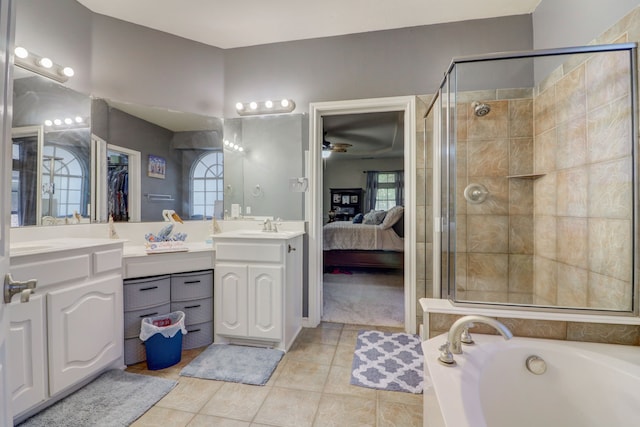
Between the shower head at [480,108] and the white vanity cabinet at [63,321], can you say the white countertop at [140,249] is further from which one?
the shower head at [480,108]

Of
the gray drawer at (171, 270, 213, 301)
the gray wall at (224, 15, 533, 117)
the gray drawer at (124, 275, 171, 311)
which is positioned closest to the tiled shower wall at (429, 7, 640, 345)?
the gray wall at (224, 15, 533, 117)

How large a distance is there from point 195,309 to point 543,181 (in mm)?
2764

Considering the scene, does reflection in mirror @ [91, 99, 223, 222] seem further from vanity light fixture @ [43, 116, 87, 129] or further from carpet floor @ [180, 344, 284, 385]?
carpet floor @ [180, 344, 284, 385]

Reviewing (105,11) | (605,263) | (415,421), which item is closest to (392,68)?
(605,263)

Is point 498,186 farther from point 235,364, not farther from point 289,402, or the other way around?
point 235,364

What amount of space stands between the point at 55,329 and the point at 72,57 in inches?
75.6

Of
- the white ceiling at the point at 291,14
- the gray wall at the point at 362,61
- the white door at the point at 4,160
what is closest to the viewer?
the white door at the point at 4,160

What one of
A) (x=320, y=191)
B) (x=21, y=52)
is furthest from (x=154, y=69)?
(x=320, y=191)

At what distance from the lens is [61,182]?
76.0 inches

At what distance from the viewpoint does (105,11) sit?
2.24 m

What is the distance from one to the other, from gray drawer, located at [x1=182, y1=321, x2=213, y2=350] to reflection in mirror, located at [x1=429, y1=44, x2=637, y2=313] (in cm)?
181

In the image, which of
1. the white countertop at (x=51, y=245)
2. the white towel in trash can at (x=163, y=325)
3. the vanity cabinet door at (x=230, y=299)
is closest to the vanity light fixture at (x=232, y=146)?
the vanity cabinet door at (x=230, y=299)

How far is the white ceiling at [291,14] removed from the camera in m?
2.17

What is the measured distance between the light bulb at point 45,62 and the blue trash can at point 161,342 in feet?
5.92
